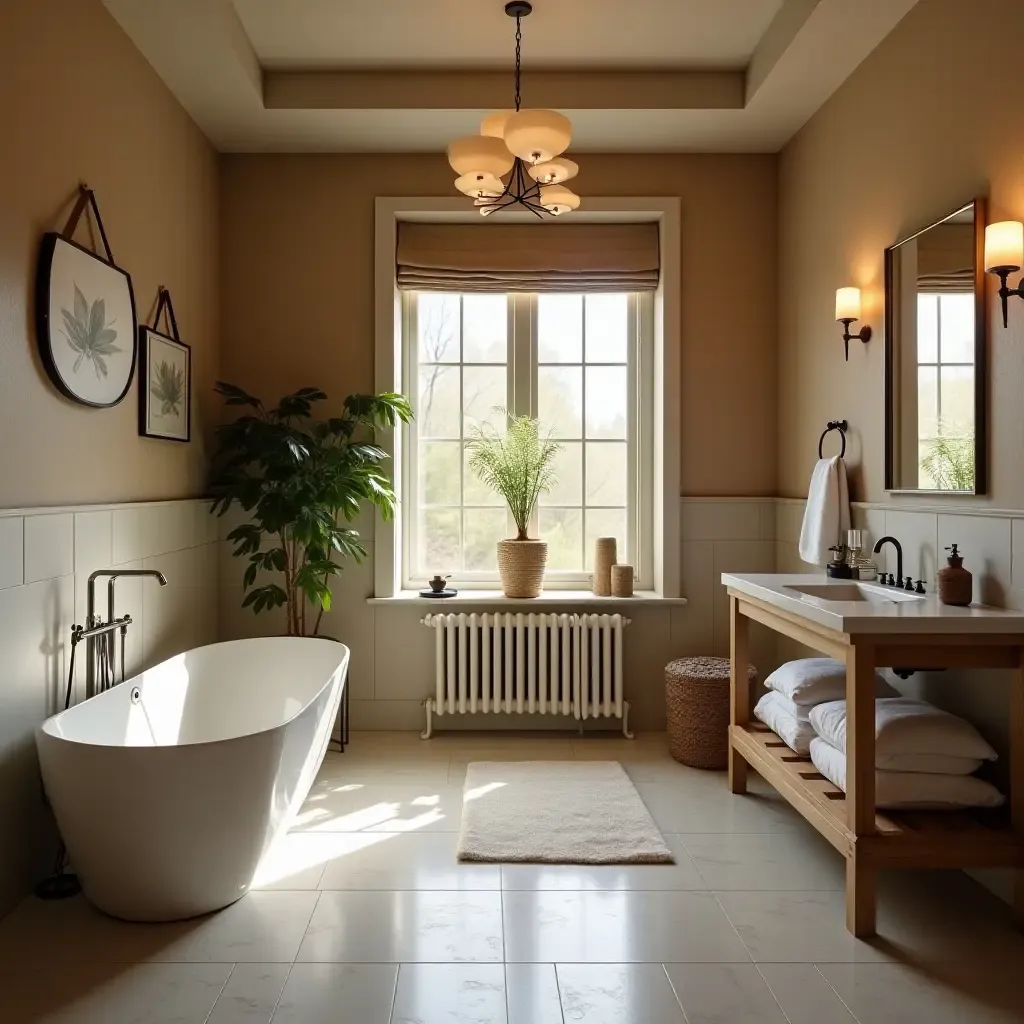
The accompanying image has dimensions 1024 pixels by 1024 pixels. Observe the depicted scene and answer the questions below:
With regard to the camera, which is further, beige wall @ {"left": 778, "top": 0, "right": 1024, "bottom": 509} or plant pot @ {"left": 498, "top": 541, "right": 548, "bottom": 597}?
plant pot @ {"left": 498, "top": 541, "right": 548, "bottom": 597}

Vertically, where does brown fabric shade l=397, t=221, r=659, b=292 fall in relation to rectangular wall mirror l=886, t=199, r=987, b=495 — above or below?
above

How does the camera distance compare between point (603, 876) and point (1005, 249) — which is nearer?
point (1005, 249)

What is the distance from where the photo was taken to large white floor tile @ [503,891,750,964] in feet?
6.96

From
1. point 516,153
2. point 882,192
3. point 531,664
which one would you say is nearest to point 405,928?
point 531,664

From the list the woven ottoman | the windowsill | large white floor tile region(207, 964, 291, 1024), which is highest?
the windowsill

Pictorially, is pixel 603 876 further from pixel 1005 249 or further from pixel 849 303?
pixel 849 303

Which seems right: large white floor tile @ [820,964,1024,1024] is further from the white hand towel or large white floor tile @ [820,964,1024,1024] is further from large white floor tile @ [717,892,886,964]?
the white hand towel

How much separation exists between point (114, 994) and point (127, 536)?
150cm

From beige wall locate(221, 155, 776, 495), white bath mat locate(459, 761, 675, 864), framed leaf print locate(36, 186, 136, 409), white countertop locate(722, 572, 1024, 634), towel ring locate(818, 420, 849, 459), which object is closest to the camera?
white countertop locate(722, 572, 1024, 634)

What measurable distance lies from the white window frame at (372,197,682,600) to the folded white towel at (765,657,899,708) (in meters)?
1.19

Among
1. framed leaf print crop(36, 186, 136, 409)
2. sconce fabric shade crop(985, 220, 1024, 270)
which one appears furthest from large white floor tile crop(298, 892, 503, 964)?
sconce fabric shade crop(985, 220, 1024, 270)

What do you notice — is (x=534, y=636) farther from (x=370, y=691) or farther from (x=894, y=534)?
(x=894, y=534)

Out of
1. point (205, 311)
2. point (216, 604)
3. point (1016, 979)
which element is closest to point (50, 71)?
point (205, 311)

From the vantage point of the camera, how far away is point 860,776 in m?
2.19
